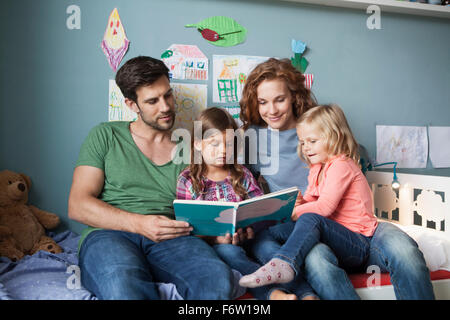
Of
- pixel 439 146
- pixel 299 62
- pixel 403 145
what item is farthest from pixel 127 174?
pixel 439 146

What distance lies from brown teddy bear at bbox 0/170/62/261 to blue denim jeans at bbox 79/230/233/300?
318mm

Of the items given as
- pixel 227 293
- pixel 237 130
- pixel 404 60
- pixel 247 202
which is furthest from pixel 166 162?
pixel 404 60

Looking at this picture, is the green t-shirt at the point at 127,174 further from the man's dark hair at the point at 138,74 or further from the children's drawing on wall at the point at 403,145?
the children's drawing on wall at the point at 403,145

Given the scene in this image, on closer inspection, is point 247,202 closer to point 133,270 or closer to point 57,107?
point 133,270

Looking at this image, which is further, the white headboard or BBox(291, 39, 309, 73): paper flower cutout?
BBox(291, 39, 309, 73): paper flower cutout

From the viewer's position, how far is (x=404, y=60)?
2115 millimetres

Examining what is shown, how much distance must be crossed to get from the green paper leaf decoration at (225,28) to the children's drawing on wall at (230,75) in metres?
0.07

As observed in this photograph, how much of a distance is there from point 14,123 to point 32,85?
18cm

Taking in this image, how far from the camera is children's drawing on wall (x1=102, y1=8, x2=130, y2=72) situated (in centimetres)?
163

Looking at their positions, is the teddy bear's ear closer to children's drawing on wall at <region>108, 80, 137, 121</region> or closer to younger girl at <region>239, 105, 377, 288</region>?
children's drawing on wall at <region>108, 80, 137, 121</region>

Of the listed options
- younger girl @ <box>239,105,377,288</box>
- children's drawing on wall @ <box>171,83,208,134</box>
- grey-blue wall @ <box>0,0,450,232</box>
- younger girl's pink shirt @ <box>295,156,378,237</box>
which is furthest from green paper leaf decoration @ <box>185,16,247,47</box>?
younger girl's pink shirt @ <box>295,156,378,237</box>

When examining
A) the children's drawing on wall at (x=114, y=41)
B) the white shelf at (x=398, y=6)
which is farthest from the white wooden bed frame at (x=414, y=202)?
the children's drawing on wall at (x=114, y=41)

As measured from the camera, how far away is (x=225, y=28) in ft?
5.87

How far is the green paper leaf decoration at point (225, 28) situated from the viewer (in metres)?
1.76
